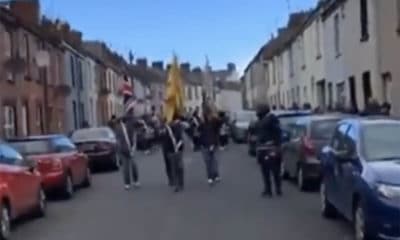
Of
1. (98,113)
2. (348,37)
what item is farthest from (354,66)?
(98,113)

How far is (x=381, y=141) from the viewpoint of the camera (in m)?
12.4

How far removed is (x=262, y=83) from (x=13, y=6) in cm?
3626

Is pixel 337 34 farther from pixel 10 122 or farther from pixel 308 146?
pixel 308 146

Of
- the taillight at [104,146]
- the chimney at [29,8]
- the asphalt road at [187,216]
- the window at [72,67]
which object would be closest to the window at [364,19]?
the taillight at [104,146]

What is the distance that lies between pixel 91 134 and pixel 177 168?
33.8 ft

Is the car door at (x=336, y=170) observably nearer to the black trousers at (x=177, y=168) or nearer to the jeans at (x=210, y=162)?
the black trousers at (x=177, y=168)

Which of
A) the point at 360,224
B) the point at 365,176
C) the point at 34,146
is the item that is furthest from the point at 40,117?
the point at 365,176

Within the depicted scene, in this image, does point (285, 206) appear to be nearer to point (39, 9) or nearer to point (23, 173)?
point (23, 173)

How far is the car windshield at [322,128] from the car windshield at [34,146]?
227 inches

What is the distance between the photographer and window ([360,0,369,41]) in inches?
1226

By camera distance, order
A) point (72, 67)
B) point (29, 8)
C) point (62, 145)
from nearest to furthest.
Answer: point (62, 145) < point (29, 8) < point (72, 67)

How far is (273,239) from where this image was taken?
1263 cm

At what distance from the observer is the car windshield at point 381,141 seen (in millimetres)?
11992

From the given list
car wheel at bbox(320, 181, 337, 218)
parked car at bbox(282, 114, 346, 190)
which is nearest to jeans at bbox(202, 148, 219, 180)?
parked car at bbox(282, 114, 346, 190)
